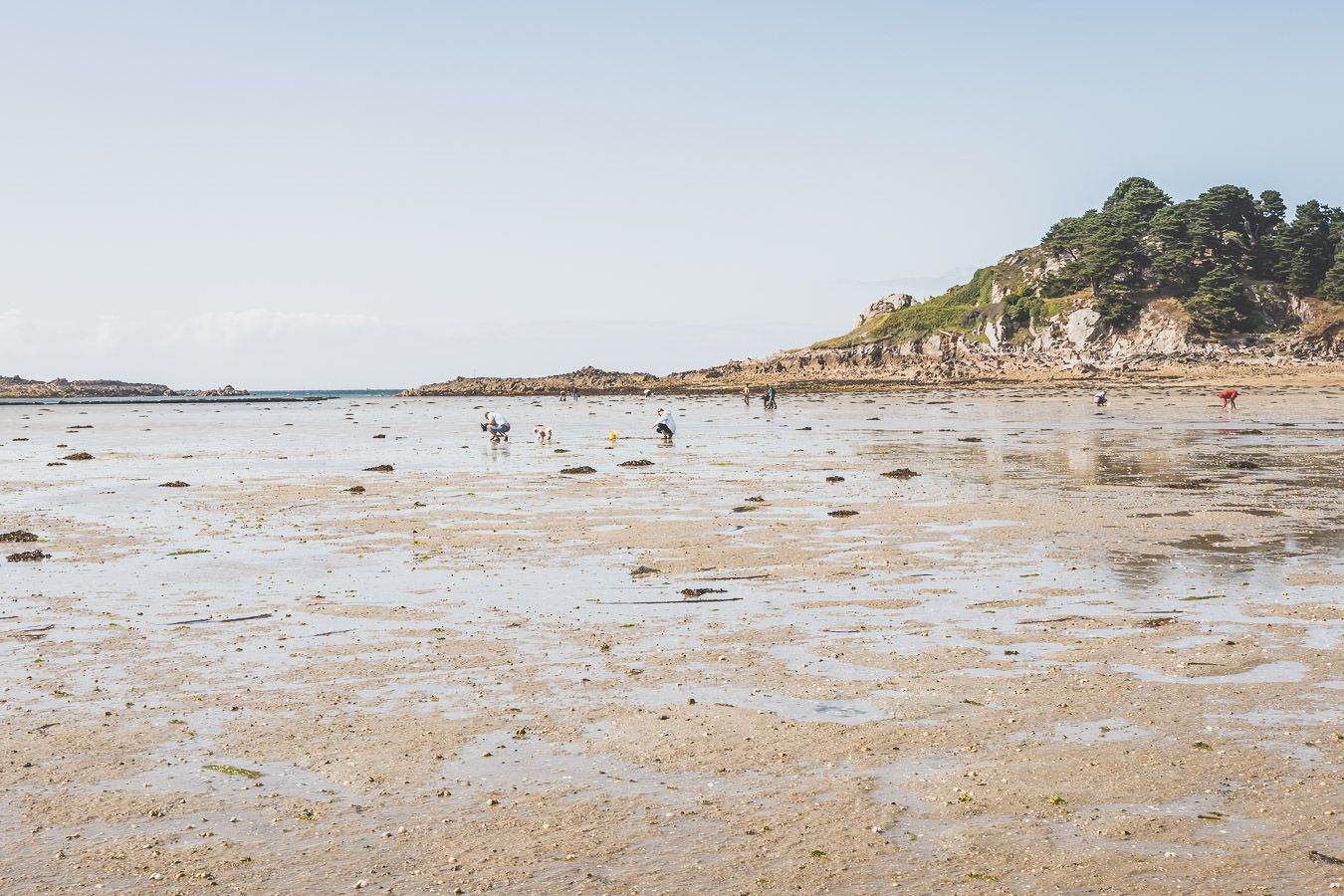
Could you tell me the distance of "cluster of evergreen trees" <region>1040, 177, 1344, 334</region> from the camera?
128875 mm

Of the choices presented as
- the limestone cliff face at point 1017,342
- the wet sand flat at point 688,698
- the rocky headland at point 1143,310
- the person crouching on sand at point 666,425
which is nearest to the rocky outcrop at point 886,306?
the limestone cliff face at point 1017,342

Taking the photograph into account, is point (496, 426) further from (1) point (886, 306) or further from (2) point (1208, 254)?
(1) point (886, 306)

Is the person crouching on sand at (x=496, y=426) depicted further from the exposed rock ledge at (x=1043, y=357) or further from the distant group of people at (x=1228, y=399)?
the exposed rock ledge at (x=1043, y=357)

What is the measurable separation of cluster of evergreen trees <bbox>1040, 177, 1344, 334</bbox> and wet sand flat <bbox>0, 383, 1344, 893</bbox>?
384 ft

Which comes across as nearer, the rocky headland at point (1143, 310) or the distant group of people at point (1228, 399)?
the distant group of people at point (1228, 399)

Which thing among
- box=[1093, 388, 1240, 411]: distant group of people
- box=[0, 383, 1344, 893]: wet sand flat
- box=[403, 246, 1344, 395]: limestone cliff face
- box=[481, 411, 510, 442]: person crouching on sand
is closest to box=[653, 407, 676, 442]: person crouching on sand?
box=[481, 411, 510, 442]: person crouching on sand

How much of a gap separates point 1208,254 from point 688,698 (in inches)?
5984

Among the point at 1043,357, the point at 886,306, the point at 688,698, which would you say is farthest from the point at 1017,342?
the point at 688,698

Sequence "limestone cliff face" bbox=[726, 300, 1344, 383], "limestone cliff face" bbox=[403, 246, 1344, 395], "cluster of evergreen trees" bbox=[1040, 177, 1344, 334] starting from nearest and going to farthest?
1. "limestone cliff face" bbox=[726, 300, 1344, 383]
2. "limestone cliff face" bbox=[403, 246, 1344, 395]
3. "cluster of evergreen trees" bbox=[1040, 177, 1344, 334]

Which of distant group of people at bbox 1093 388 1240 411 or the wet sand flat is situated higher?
distant group of people at bbox 1093 388 1240 411

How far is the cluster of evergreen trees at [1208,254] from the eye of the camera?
128875 mm

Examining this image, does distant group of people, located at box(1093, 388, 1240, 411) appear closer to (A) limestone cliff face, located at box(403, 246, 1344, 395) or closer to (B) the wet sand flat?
(B) the wet sand flat

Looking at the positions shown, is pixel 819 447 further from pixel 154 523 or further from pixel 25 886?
pixel 25 886

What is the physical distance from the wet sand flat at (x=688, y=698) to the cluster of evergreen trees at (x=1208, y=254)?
116939mm
